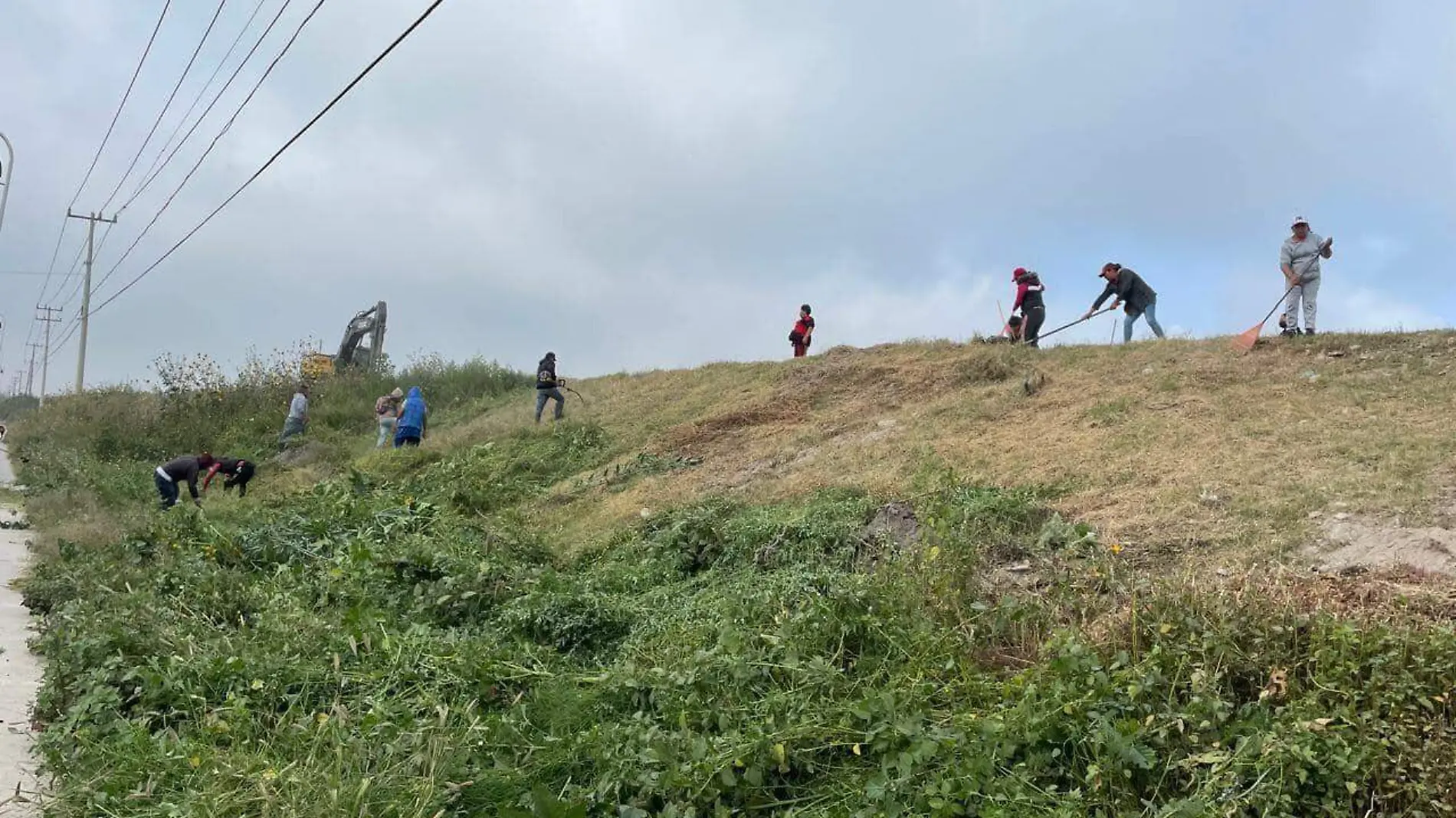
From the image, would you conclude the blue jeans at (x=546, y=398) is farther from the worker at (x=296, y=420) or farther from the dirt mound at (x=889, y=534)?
the dirt mound at (x=889, y=534)

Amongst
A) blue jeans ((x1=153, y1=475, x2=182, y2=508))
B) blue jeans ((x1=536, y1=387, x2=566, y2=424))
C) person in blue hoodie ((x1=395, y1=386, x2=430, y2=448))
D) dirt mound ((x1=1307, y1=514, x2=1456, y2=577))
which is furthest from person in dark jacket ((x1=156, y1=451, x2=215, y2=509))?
dirt mound ((x1=1307, y1=514, x2=1456, y2=577))

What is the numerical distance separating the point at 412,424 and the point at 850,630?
11.9 metres

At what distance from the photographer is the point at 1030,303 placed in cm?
1289

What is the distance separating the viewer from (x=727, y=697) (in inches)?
165

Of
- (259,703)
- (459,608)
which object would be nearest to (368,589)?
(459,608)

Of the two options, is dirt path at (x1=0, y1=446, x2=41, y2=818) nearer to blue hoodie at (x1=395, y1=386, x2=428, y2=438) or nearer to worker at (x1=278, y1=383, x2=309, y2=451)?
blue hoodie at (x1=395, y1=386, x2=428, y2=438)

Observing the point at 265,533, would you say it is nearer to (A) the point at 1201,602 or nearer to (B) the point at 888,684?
(B) the point at 888,684

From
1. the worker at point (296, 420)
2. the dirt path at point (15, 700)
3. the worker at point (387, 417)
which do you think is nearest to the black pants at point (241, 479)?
the dirt path at point (15, 700)

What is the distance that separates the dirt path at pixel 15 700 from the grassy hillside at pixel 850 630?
0.53 feet

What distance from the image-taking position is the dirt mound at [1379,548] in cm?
455

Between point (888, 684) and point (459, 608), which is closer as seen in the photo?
point (888, 684)

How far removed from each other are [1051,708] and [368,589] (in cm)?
468

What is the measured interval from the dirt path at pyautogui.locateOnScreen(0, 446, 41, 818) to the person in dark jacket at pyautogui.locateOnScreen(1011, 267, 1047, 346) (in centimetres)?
1110

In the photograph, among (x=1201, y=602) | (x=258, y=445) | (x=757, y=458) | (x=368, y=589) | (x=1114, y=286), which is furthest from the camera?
(x=258, y=445)
